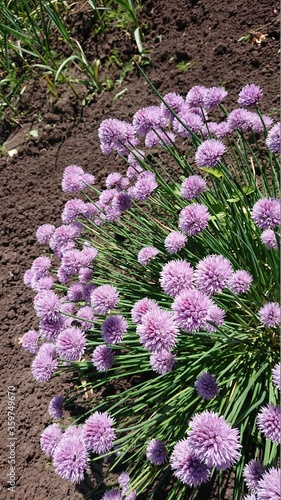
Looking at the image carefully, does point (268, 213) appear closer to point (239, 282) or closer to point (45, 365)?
point (239, 282)

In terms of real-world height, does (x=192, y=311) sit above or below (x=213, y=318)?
Result: above

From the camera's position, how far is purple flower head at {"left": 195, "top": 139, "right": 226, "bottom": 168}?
68.5 inches

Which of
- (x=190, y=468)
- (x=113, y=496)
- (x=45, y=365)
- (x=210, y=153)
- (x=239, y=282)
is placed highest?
(x=210, y=153)

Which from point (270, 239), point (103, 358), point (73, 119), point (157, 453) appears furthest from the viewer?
point (73, 119)

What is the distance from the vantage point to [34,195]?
3326 mm

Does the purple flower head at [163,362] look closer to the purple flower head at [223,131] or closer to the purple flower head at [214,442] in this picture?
the purple flower head at [214,442]

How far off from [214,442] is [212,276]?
1.54ft

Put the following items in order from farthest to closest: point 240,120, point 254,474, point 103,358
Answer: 1. point 240,120
2. point 103,358
3. point 254,474

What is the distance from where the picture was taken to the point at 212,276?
4.73ft

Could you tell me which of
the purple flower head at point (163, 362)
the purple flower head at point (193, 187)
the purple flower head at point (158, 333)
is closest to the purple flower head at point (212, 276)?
the purple flower head at point (158, 333)

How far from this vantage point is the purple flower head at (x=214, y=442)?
4.07 feet

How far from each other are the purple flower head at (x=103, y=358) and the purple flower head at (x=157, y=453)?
32 centimetres

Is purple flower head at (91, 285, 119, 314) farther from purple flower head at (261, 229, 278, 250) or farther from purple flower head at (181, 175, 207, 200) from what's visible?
purple flower head at (261, 229, 278, 250)

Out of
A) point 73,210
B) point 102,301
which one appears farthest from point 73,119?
point 102,301
